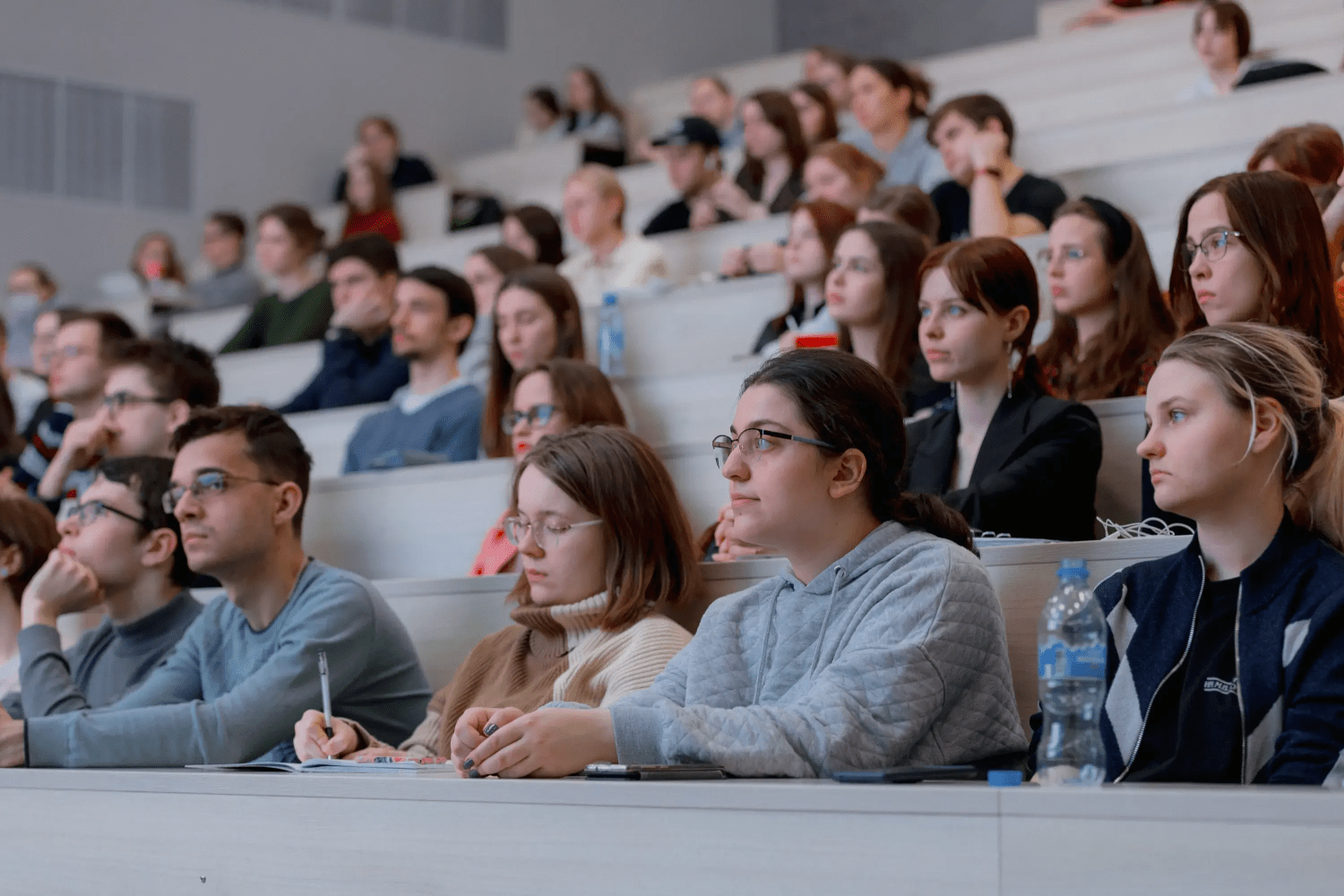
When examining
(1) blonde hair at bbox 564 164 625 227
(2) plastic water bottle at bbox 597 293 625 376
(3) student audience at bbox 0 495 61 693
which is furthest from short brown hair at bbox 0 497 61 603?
(1) blonde hair at bbox 564 164 625 227

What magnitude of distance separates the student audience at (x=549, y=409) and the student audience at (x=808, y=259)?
74cm

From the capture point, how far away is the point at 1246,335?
175cm

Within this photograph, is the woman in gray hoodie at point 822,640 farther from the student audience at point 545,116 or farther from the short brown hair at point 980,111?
the student audience at point 545,116

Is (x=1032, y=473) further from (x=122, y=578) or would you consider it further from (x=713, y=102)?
(x=713, y=102)

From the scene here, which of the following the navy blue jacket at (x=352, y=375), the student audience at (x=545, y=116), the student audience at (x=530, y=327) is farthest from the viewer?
the student audience at (x=545, y=116)

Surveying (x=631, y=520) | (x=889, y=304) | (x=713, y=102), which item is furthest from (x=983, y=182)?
(x=713, y=102)

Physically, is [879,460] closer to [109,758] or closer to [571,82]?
[109,758]

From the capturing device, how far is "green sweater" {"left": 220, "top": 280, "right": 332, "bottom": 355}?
571 cm

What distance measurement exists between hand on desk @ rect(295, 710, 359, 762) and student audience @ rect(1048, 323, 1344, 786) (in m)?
1.03

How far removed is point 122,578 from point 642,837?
182 centimetres

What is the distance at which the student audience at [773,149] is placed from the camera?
5.28 metres

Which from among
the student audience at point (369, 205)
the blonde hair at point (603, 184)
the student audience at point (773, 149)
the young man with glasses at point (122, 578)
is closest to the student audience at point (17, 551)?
the young man with glasses at point (122, 578)

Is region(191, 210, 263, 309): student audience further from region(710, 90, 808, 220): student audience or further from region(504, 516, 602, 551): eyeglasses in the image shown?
region(504, 516, 602, 551): eyeglasses

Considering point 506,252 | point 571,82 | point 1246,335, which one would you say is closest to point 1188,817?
point 1246,335
